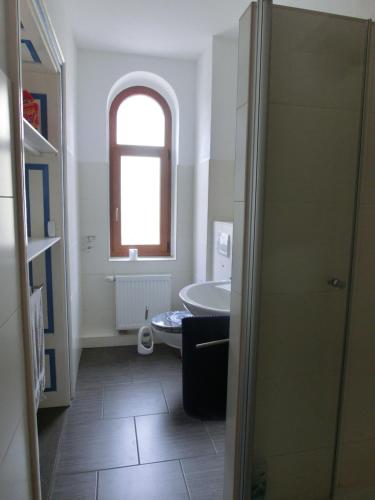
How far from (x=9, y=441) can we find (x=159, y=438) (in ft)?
3.88

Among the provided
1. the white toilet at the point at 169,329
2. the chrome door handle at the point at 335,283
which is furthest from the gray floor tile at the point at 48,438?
the chrome door handle at the point at 335,283

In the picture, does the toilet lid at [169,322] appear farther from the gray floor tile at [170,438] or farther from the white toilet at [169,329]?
the gray floor tile at [170,438]

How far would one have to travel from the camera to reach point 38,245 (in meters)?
1.68

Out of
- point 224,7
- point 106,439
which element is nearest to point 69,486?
point 106,439

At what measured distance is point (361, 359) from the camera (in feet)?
4.11

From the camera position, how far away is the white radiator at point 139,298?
299 cm

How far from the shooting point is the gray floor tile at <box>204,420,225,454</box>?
6.06 ft

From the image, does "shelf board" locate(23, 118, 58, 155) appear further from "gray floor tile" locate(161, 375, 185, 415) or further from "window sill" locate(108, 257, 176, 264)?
"gray floor tile" locate(161, 375, 185, 415)

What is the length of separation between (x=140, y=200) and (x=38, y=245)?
158 cm

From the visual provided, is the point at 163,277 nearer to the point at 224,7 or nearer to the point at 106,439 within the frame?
the point at 106,439

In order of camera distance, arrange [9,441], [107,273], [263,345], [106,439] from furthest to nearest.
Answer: [107,273], [106,439], [263,345], [9,441]

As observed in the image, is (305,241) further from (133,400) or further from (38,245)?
(133,400)

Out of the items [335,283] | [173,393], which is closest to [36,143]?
[335,283]

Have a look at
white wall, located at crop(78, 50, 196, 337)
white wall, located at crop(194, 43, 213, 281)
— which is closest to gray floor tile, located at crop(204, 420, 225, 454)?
white wall, located at crop(194, 43, 213, 281)
